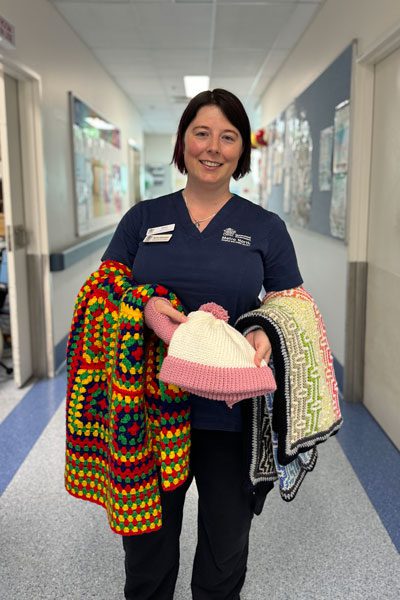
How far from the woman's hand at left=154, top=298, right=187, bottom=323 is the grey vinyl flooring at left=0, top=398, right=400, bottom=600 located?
41.4 inches

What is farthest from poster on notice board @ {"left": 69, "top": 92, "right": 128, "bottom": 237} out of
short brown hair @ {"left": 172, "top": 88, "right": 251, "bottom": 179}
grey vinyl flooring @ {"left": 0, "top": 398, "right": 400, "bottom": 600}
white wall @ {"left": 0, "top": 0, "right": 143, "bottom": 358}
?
short brown hair @ {"left": 172, "top": 88, "right": 251, "bottom": 179}

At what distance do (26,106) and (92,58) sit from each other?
2.18 m

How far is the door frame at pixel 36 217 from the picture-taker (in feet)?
11.3

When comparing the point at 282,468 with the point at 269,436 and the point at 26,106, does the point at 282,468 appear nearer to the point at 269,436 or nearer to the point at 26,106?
the point at 269,436

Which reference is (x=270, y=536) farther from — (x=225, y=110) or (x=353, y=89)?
(x=353, y=89)

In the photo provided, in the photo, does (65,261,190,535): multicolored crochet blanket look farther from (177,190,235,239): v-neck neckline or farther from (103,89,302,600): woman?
(177,190,235,239): v-neck neckline

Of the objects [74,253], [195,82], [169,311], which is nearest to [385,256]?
[169,311]

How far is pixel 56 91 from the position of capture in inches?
156

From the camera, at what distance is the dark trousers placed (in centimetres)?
136

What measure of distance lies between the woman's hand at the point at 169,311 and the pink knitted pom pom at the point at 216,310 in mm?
60

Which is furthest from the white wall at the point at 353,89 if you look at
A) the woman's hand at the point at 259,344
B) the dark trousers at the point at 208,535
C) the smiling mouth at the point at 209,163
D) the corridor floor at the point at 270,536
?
the dark trousers at the point at 208,535

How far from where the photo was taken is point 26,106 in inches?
135

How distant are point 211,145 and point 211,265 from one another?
29 cm

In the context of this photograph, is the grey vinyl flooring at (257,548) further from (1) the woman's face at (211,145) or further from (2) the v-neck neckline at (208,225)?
(1) the woman's face at (211,145)
